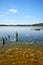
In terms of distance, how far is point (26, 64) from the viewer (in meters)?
14.5

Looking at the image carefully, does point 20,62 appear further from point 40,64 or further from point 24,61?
point 40,64

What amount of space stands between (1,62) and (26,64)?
10.2ft

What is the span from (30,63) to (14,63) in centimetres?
190

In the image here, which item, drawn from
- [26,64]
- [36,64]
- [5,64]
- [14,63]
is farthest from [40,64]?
[5,64]

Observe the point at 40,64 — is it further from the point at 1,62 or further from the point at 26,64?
the point at 1,62

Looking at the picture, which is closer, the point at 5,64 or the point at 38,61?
the point at 5,64

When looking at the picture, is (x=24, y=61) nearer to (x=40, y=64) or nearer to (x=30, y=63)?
(x=30, y=63)

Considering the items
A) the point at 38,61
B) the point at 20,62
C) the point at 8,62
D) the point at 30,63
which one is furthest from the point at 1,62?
the point at 38,61

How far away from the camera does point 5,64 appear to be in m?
14.6

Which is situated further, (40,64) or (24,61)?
(24,61)

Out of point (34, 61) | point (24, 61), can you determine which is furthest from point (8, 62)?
point (34, 61)

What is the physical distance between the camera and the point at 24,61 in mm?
15664

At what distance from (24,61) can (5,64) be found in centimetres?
246

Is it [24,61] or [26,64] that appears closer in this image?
[26,64]
